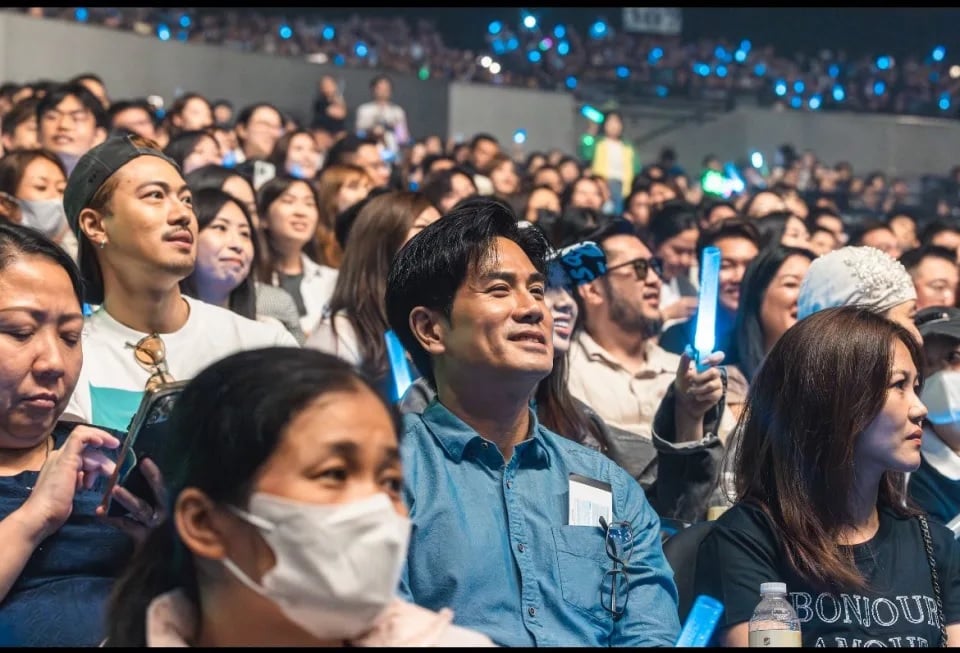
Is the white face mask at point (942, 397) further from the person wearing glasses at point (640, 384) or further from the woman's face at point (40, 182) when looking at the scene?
the woman's face at point (40, 182)

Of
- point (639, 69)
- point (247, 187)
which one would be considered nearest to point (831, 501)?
point (247, 187)

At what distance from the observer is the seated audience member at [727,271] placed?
227 inches

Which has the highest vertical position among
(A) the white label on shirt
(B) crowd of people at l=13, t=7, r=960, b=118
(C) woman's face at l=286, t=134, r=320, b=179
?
(B) crowd of people at l=13, t=7, r=960, b=118

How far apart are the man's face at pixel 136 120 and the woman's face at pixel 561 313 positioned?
3.87 m

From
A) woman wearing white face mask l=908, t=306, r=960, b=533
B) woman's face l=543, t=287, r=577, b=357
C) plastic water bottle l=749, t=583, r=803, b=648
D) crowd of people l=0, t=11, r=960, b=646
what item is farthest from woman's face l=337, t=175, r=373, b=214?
plastic water bottle l=749, t=583, r=803, b=648

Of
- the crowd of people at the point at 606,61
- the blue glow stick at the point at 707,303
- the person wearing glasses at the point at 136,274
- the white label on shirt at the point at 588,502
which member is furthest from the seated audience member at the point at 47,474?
the crowd of people at the point at 606,61

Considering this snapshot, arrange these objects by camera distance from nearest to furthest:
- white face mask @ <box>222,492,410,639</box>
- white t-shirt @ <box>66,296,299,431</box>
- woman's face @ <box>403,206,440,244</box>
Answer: white face mask @ <box>222,492,410,639</box> < white t-shirt @ <box>66,296,299,431</box> < woman's face @ <box>403,206,440,244</box>

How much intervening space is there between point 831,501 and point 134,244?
1.92 metres

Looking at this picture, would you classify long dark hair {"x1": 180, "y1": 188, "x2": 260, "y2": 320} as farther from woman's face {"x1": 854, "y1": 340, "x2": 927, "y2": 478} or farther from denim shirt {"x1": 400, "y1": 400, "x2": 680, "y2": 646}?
woman's face {"x1": 854, "y1": 340, "x2": 927, "y2": 478}

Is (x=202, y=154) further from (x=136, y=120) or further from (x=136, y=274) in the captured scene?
(x=136, y=274)

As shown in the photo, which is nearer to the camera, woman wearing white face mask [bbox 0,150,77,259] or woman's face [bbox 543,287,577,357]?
woman's face [bbox 543,287,577,357]

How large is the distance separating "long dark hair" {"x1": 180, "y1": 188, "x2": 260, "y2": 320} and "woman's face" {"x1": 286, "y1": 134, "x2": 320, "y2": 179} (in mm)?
3082

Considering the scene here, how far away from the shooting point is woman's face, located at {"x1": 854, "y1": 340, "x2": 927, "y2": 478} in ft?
10.2

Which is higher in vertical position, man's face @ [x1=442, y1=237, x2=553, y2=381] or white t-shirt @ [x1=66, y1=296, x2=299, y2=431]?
man's face @ [x1=442, y1=237, x2=553, y2=381]
